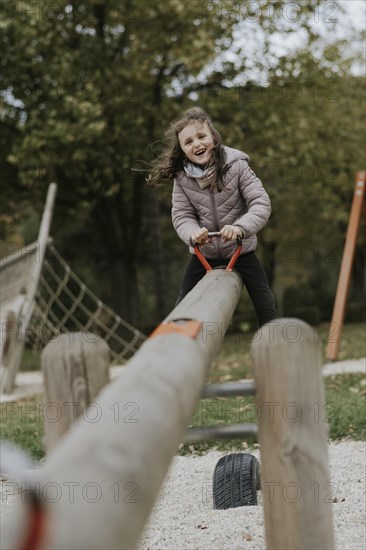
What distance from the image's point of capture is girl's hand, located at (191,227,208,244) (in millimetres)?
3582

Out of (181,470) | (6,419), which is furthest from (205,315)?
(6,419)

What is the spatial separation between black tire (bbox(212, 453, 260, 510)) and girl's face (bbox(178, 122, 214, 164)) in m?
1.64

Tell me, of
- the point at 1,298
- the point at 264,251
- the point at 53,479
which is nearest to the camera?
the point at 53,479

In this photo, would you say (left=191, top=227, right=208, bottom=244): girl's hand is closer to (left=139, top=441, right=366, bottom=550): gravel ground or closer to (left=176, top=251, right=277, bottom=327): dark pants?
(left=176, top=251, right=277, bottom=327): dark pants

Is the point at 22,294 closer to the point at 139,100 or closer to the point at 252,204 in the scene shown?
the point at 139,100

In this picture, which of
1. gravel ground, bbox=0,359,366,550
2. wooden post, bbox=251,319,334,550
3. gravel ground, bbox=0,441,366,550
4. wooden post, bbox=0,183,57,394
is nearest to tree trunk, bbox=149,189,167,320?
wooden post, bbox=0,183,57,394

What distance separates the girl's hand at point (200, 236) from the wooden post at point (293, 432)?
1.34 m

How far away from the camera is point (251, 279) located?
393 centimetres

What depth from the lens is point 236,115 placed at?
1392 cm

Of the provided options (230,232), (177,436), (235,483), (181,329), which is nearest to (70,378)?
(181,329)

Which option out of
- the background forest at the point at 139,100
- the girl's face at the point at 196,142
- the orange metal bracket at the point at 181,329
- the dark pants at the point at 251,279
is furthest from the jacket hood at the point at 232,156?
the background forest at the point at 139,100

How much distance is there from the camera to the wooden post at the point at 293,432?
222 cm

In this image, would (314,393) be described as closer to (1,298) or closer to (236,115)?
(1,298)

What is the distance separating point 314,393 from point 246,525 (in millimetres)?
1528
